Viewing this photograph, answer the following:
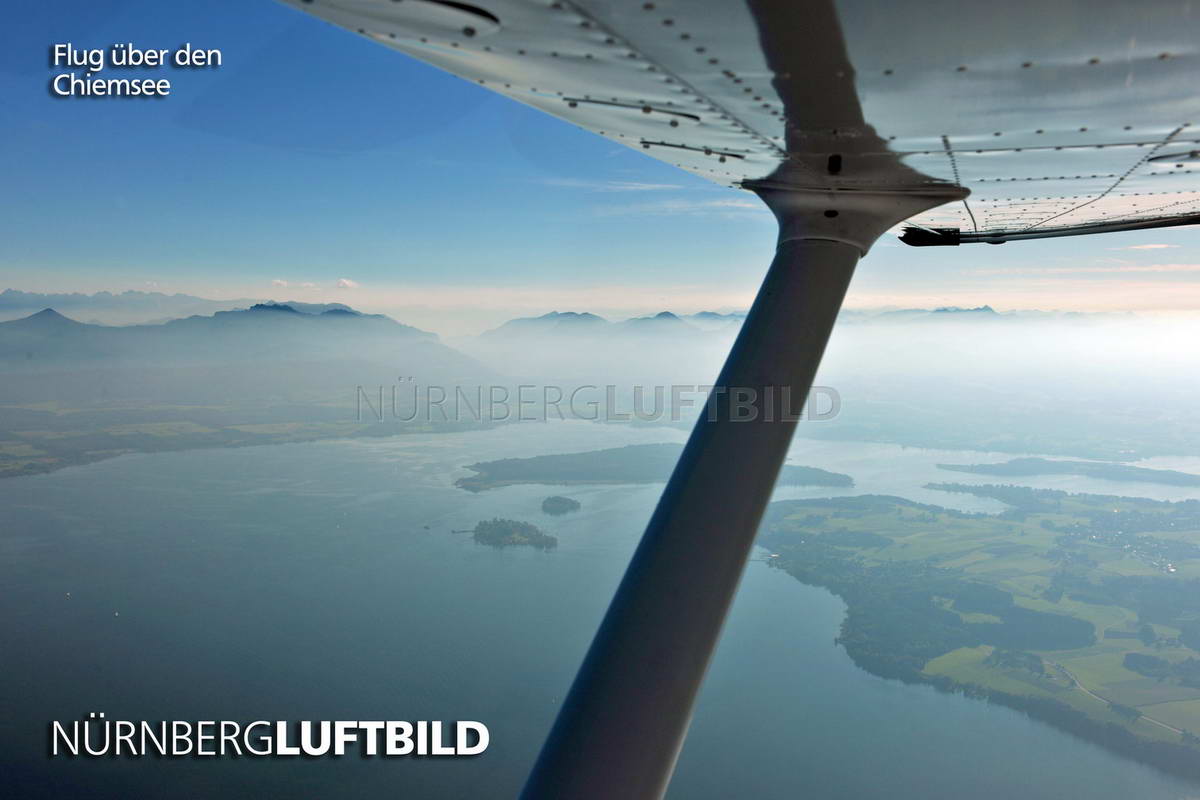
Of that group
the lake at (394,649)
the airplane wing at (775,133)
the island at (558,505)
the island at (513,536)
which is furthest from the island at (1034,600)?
the airplane wing at (775,133)

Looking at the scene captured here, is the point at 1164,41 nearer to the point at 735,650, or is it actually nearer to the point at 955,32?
the point at 955,32

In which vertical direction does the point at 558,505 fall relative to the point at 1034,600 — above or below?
above

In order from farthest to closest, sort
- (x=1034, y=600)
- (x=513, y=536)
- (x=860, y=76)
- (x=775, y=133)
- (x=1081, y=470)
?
(x=1081, y=470) < (x=513, y=536) < (x=1034, y=600) < (x=775, y=133) < (x=860, y=76)

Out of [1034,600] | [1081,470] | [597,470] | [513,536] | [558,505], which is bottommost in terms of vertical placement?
[1034,600]

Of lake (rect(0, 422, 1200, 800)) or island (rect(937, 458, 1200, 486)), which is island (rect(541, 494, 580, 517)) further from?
island (rect(937, 458, 1200, 486))

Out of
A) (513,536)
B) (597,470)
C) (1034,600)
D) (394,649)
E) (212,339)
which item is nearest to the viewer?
(394,649)

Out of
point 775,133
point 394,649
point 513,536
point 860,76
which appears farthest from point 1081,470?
point 860,76

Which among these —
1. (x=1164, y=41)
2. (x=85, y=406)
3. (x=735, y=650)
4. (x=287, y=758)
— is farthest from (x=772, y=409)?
(x=85, y=406)

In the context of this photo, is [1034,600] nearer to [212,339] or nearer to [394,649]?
[394,649]
